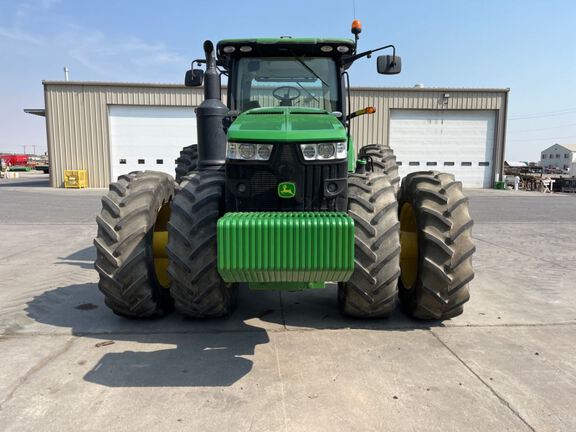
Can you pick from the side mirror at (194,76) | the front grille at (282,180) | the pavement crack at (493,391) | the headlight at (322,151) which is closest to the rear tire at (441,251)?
the pavement crack at (493,391)

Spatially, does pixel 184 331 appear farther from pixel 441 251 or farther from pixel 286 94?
pixel 286 94

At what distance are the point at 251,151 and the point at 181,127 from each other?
19.0 m

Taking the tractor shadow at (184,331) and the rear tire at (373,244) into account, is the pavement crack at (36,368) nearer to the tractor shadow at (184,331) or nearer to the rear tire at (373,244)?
the tractor shadow at (184,331)

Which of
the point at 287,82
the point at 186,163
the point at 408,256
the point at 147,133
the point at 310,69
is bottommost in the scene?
Answer: the point at 408,256

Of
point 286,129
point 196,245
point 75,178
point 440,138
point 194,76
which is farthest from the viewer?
point 440,138

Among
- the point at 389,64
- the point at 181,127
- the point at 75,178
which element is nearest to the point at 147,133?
the point at 181,127

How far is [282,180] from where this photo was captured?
10.8 ft

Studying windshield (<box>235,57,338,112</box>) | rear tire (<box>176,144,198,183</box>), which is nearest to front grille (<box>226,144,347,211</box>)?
windshield (<box>235,57,338,112</box>)

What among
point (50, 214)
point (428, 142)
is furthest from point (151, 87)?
point (428, 142)

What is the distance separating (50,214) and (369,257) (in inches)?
456

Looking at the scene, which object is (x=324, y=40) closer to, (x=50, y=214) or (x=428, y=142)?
(x=50, y=214)

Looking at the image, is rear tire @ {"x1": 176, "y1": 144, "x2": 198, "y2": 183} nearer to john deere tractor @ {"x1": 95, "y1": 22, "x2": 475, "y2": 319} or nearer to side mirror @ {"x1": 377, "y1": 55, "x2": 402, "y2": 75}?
john deere tractor @ {"x1": 95, "y1": 22, "x2": 475, "y2": 319}

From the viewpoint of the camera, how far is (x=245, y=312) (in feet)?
14.0

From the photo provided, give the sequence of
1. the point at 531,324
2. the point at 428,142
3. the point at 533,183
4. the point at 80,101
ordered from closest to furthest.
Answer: the point at 531,324, the point at 80,101, the point at 428,142, the point at 533,183
